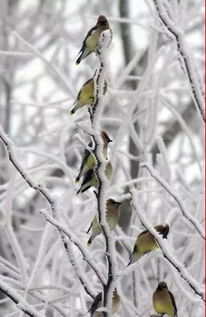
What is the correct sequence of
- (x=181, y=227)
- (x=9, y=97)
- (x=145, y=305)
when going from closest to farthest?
(x=145, y=305)
(x=181, y=227)
(x=9, y=97)

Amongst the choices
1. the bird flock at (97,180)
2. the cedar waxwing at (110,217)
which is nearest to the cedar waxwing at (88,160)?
the bird flock at (97,180)

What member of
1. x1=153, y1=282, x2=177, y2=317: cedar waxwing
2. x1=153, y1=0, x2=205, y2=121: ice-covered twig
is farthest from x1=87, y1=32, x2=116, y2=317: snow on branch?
x1=153, y1=0, x2=205, y2=121: ice-covered twig

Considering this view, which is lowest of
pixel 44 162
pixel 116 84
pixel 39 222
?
pixel 39 222

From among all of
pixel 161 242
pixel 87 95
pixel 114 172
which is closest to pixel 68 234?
pixel 161 242

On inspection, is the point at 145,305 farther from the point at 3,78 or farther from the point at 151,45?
the point at 3,78

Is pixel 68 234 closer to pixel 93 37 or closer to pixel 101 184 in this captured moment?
pixel 101 184

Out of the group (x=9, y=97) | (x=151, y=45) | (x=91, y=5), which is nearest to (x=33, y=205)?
(x=9, y=97)

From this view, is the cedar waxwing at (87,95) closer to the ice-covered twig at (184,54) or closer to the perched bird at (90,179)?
the perched bird at (90,179)

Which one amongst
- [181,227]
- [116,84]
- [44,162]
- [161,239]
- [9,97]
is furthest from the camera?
[9,97]
